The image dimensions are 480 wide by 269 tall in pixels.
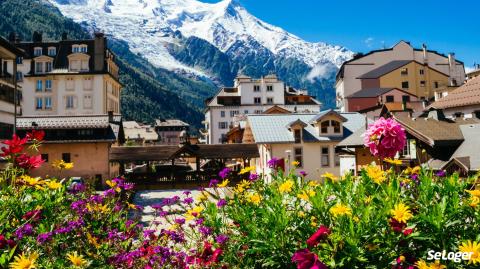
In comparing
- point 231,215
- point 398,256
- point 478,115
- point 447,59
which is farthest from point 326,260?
point 447,59

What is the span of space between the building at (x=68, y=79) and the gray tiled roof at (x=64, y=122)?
18493mm

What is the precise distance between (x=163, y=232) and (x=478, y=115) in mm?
26925

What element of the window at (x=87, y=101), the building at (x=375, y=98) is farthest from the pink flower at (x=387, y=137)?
the window at (x=87, y=101)

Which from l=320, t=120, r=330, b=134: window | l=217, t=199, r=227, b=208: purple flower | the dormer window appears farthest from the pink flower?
the dormer window

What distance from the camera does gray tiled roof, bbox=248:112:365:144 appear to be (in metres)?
34.2

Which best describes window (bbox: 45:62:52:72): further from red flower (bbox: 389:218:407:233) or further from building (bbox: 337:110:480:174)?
red flower (bbox: 389:218:407:233)

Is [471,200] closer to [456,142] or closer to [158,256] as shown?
[158,256]

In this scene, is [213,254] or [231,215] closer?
[213,254]

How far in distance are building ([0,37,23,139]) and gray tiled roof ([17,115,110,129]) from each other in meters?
9.86

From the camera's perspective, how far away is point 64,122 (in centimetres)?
4009

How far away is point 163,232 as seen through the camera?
5.09m

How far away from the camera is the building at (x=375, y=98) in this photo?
59.3 metres

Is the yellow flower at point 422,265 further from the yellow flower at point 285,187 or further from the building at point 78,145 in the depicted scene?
the building at point 78,145

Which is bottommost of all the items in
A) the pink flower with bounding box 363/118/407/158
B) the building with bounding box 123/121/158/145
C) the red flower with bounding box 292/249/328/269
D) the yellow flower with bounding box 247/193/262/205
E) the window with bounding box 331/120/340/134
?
the red flower with bounding box 292/249/328/269
